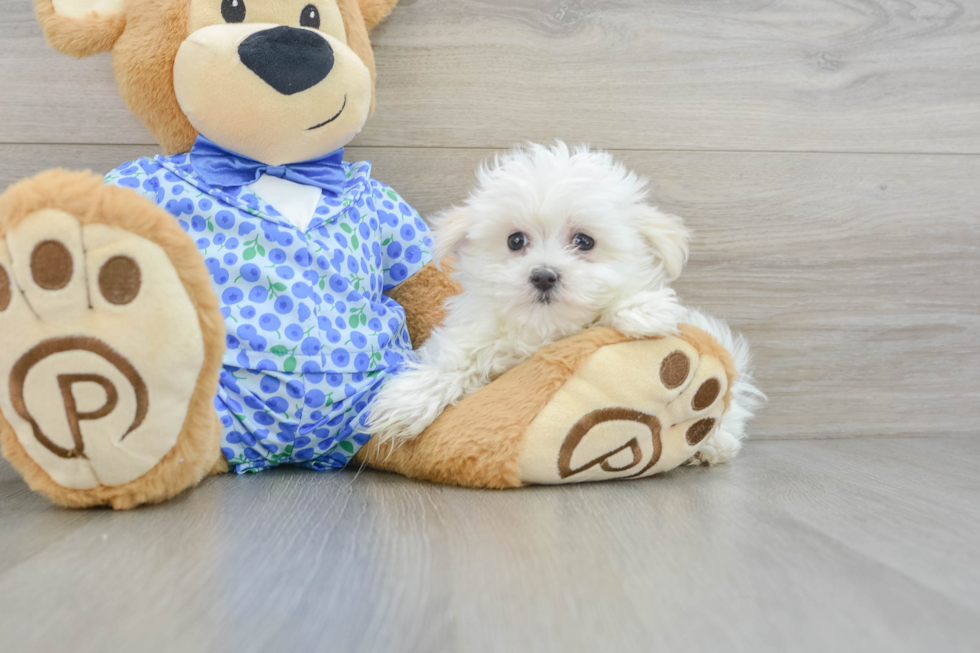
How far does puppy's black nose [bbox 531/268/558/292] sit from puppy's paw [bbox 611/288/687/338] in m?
0.09

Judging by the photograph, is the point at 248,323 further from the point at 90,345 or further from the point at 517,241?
the point at 517,241

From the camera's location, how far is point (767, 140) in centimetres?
120

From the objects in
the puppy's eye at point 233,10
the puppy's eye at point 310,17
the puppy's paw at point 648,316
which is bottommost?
the puppy's paw at point 648,316

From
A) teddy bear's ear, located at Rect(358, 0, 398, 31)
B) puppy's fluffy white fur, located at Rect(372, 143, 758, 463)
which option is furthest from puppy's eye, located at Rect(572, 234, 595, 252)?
teddy bear's ear, located at Rect(358, 0, 398, 31)

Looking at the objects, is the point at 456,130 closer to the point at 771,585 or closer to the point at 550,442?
the point at 550,442

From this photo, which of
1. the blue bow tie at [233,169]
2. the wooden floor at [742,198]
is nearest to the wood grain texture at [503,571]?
the wooden floor at [742,198]

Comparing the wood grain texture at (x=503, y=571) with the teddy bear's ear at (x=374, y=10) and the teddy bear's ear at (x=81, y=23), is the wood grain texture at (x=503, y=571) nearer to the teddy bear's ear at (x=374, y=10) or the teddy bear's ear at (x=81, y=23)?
the teddy bear's ear at (x=81, y=23)

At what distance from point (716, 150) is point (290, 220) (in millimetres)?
693

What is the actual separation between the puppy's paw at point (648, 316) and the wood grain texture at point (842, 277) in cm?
37

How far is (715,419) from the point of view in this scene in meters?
0.87

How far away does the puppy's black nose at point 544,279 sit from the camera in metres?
0.83

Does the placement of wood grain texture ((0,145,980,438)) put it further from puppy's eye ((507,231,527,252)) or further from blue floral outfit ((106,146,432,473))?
blue floral outfit ((106,146,432,473))

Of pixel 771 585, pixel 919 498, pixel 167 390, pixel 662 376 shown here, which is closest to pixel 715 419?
pixel 662 376

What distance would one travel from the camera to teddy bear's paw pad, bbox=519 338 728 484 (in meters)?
0.81
